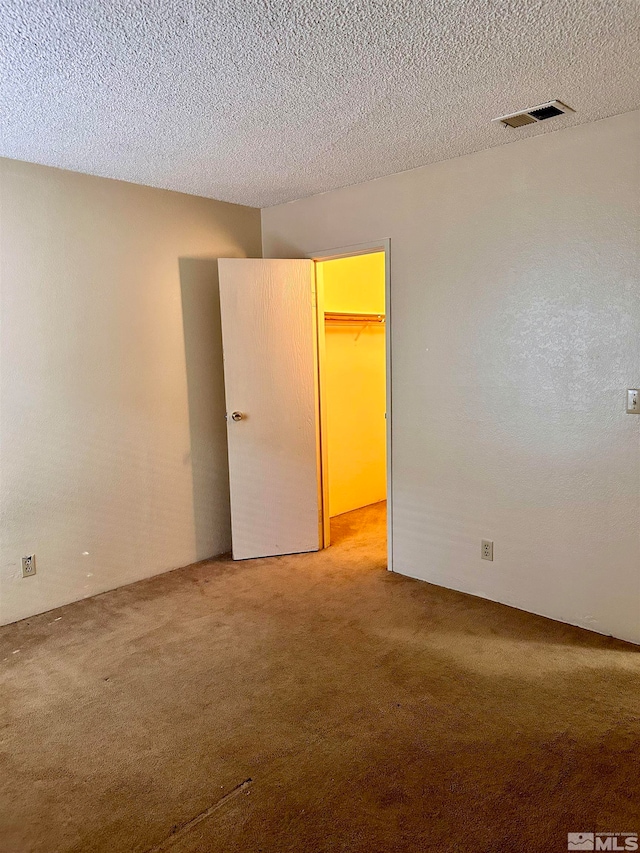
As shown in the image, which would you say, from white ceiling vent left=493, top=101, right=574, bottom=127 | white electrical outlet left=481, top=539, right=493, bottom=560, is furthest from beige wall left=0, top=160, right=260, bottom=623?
white ceiling vent left=493, top=101, right=574, bottom=127

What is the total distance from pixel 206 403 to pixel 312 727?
7.68 ft

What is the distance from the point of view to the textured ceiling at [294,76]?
176 cm

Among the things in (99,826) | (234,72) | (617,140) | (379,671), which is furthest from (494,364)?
(99,826)

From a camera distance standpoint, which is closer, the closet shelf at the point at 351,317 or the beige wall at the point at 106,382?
the beige wall at the point at 106,382

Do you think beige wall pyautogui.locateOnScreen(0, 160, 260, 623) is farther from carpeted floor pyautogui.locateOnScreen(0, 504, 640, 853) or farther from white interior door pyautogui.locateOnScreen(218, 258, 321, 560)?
carpeted floor pyautogui.locateOnScreen(0, 504, 640, 853)

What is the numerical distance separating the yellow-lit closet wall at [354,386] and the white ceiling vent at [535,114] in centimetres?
222

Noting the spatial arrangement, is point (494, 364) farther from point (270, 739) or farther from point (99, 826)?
point (99, 826)

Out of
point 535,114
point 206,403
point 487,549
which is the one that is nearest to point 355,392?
point 206,403

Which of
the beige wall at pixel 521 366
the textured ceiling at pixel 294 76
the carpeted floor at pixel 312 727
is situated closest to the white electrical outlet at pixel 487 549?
the beige wall at pixel 521 366

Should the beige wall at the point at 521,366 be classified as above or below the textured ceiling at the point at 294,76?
below

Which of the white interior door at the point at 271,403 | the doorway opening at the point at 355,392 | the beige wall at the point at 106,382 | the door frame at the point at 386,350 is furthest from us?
the doorway opening at the point at 355,392

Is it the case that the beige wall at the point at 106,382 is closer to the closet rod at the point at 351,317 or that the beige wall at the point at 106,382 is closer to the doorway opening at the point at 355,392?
the closet rod at the point at 351,317

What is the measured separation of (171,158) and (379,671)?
2.65 metres

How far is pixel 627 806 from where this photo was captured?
1786 mm
